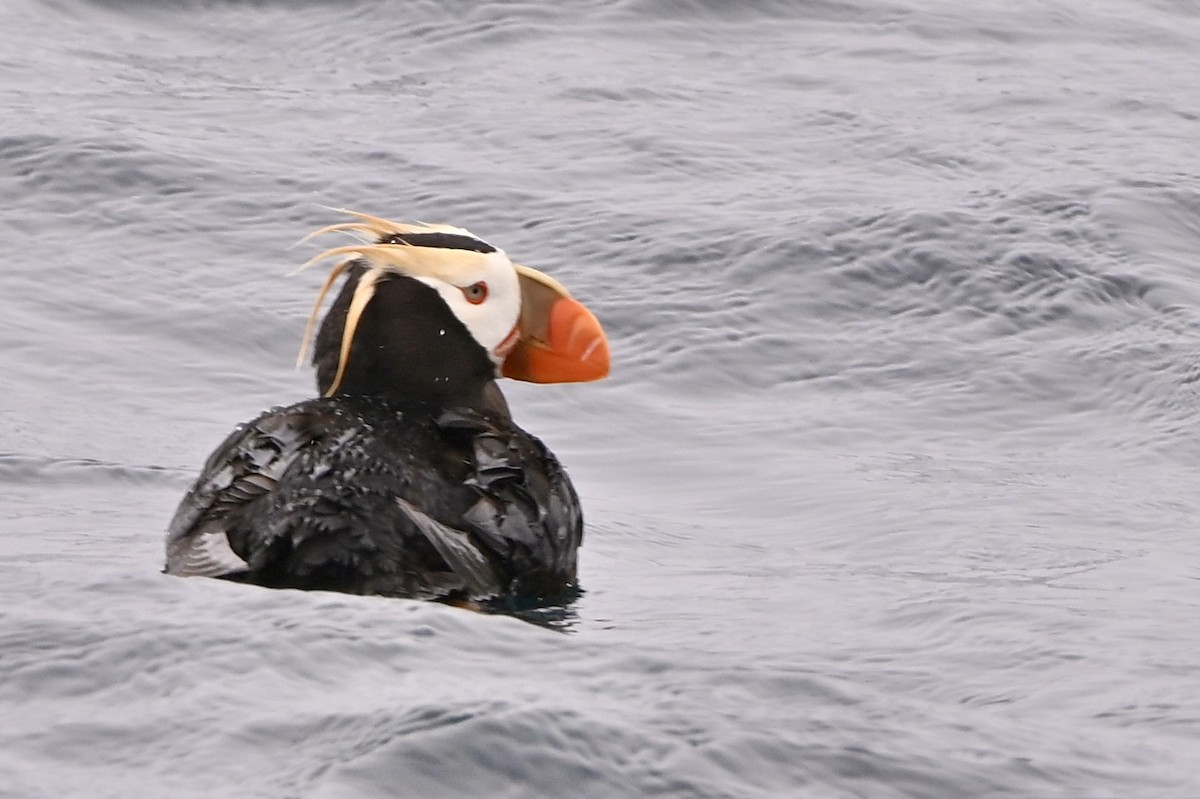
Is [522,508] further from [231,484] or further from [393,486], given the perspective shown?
[231,484]

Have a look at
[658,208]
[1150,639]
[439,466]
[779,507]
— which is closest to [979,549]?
[779,507]

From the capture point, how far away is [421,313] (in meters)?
5.38

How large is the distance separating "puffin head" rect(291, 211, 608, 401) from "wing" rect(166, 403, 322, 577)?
325 millimetres

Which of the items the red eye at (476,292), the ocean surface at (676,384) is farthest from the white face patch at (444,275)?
the ocean surface at (676,384)

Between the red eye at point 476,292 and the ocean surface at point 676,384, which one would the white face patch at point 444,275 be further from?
the ocean surface at point 676,384

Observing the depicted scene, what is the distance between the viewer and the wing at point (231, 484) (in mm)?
4789

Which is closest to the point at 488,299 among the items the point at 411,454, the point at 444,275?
the point at 444,275

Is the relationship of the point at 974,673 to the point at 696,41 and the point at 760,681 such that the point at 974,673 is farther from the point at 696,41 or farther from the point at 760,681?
the point at 696,41

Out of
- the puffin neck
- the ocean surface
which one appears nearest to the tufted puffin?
the puffin neck

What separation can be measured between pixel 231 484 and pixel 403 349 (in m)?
0.62

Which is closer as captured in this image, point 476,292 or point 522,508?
point 522,508

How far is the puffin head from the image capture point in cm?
530

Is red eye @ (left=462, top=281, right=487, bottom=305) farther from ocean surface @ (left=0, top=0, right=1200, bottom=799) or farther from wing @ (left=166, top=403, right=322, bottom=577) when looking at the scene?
ocean surface @ (left=0, top=0, right=1200, bottom=799)

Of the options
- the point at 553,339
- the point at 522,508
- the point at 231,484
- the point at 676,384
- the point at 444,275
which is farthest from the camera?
the point at 676,384
